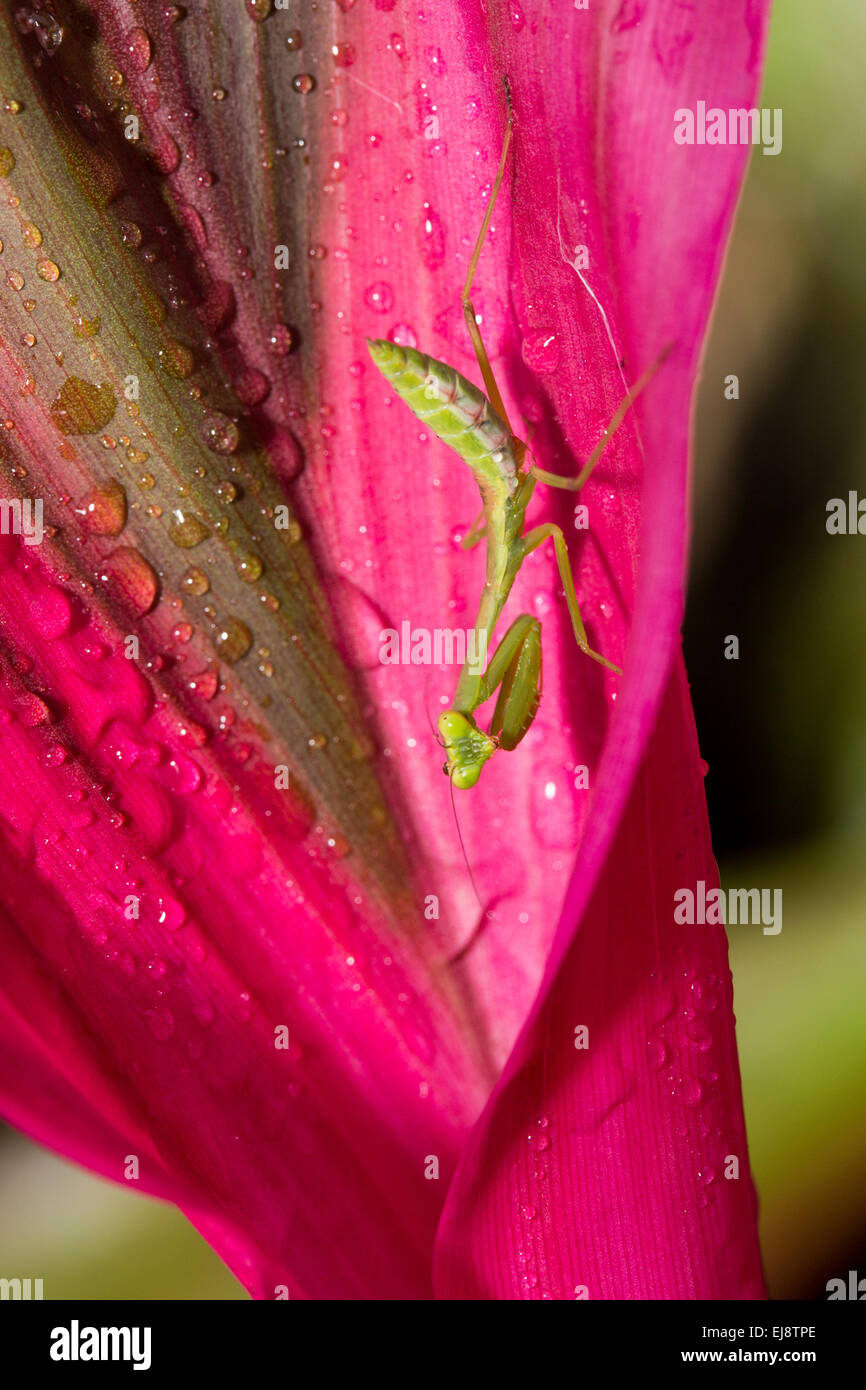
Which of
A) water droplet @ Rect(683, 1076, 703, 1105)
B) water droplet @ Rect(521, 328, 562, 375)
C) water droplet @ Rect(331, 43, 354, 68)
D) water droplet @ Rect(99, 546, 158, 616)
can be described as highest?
water droplet @ Rect(331, 43, 354, 68)

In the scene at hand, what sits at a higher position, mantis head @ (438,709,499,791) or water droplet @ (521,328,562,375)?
water droplet @ (521,328,562,375)

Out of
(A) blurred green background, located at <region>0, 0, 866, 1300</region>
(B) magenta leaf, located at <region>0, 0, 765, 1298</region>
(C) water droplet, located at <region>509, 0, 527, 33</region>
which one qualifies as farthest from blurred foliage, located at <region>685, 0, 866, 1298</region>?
(C) water droplet, located at <region>509, 0, 527, 33</region>

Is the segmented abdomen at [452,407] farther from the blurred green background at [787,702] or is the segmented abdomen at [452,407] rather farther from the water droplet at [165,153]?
the blurred green background at [787,702]

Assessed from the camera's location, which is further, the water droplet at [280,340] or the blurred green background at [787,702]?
the blurred green background at [787,702]

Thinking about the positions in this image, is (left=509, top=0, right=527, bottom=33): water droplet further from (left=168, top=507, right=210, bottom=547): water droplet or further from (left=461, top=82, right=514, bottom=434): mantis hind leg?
(left=168, top=507, right=210, bottom=547): water droplet

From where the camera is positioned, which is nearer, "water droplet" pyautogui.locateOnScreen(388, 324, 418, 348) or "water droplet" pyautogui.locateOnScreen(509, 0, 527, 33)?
"water droplet" pyautogui.locateOnScreen(509, 0, 527, 33)

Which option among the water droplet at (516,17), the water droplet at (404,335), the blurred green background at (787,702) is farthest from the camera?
the blurred green background at (787,702)

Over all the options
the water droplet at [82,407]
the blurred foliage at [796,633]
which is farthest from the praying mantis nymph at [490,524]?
the blurred foliage at [796,633]
